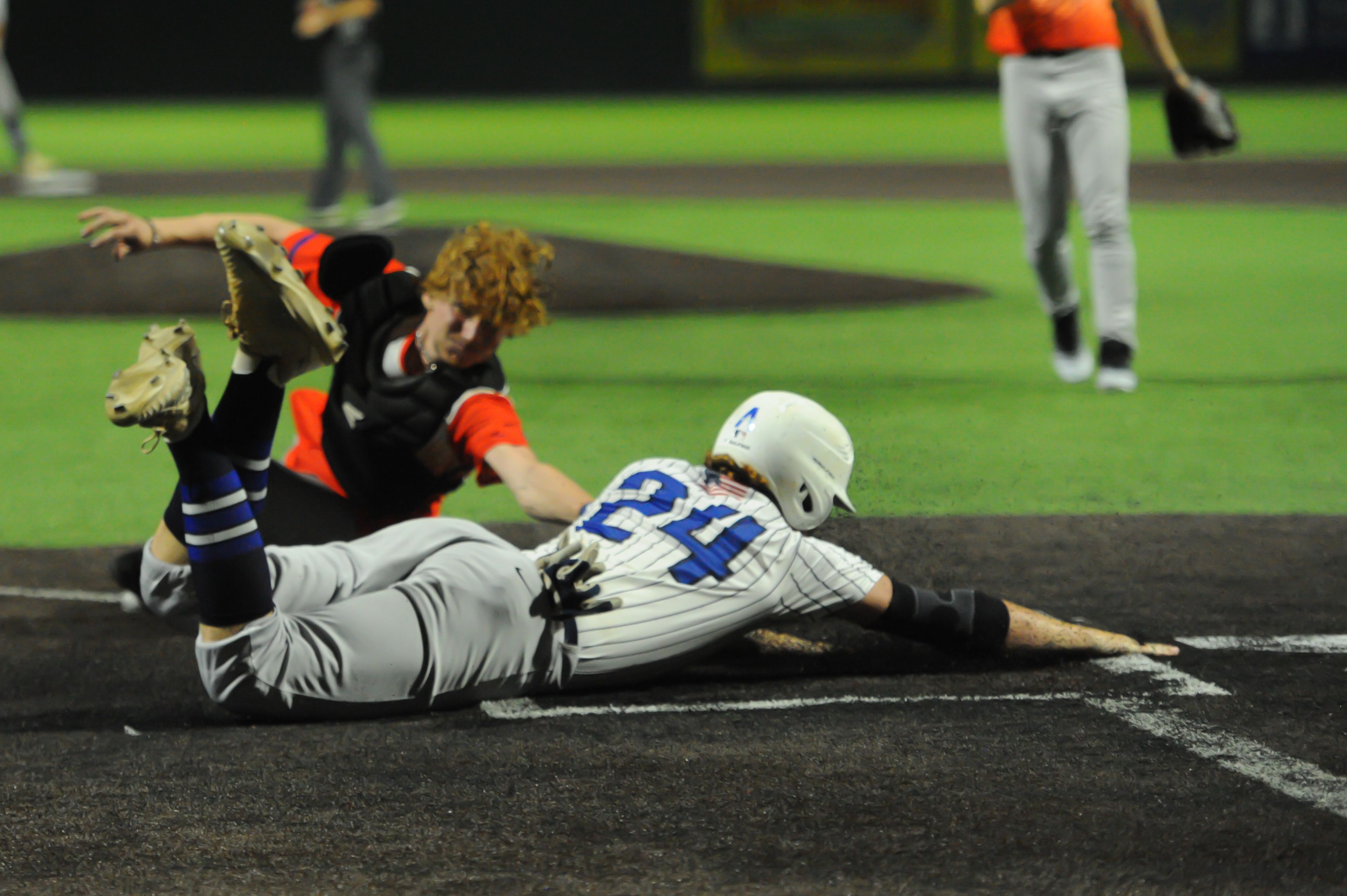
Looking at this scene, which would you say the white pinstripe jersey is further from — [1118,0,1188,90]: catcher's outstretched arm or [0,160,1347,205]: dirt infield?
[0,160,1347,205]: dirt infield

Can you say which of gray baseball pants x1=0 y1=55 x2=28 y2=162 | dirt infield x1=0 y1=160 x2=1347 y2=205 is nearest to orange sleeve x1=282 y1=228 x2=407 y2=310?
gray baseball pants x1=0 y1=55 x2=28 y2=162

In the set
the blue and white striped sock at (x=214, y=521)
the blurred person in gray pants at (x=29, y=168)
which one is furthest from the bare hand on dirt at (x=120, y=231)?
the blurred person in gray pants at (x=29, y=168)

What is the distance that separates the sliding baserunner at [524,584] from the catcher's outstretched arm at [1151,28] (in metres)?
4.18

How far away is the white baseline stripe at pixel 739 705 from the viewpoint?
13.2ft

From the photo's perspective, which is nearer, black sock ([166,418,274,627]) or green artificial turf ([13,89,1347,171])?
black sock ([166,418,274,627])

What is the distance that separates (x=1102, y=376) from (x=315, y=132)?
2084 cm

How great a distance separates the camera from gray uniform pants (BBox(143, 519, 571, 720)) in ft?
12.4

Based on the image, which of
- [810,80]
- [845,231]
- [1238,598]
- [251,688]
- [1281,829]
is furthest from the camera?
[810,80]

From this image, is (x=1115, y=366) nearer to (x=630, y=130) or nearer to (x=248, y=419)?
(x=248, y=419)

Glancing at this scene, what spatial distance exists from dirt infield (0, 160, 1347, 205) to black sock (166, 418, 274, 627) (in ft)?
46.4

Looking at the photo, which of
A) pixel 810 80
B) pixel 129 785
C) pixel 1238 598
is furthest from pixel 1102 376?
→ pixel 810 80

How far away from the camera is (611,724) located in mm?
3916

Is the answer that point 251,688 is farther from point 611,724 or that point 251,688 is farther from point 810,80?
point 810,80

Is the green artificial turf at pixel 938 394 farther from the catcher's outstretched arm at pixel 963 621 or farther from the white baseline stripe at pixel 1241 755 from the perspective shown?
the white baseline stripe at pixel 1241 755
